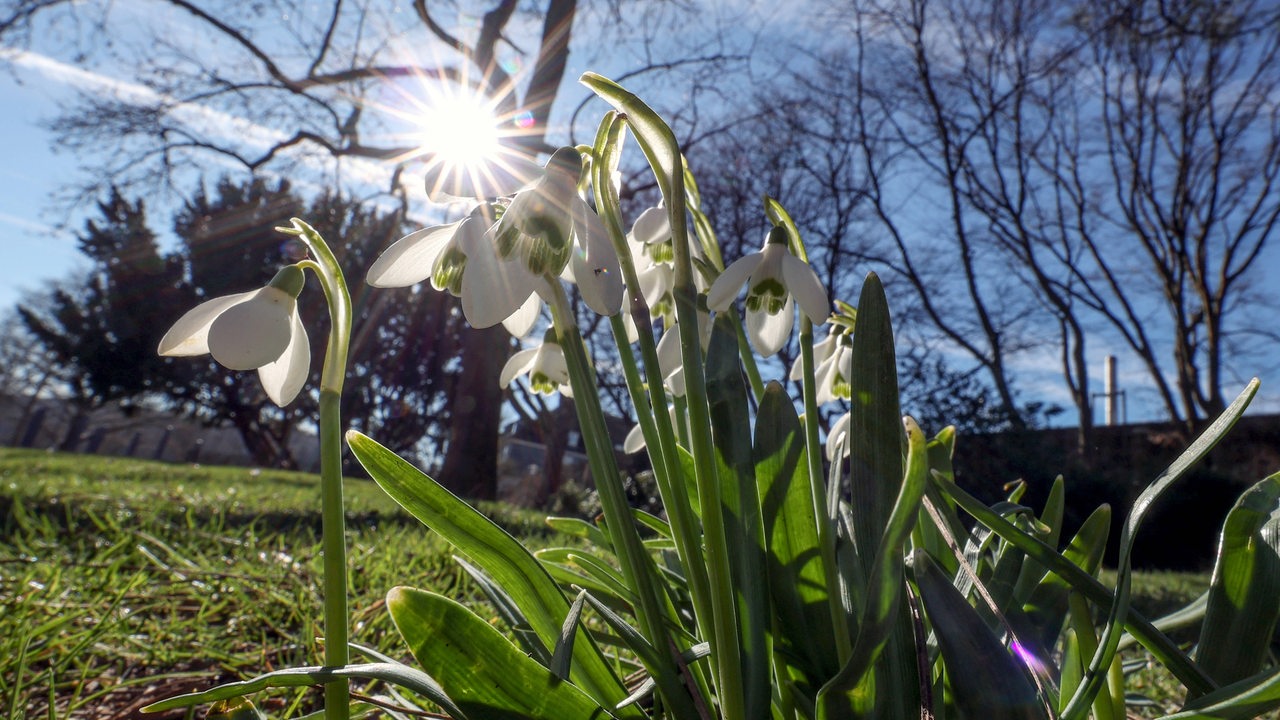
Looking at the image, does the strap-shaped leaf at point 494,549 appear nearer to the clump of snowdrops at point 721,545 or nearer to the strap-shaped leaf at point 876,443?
the clump of snowdrops at point 721,545

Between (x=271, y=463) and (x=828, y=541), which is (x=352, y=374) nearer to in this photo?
(x=271, y=463)

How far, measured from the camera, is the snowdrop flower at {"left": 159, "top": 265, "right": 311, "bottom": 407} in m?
0.73

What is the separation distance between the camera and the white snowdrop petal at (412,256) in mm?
812

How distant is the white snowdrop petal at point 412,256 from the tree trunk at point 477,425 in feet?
24.3

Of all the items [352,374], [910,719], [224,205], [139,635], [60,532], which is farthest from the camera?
[224,205]

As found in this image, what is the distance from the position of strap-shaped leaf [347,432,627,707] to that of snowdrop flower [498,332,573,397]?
1.04 ft

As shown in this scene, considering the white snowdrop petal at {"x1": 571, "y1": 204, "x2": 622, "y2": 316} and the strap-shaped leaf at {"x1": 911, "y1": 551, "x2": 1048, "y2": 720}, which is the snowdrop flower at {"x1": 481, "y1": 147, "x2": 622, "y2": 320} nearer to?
the white snowdrop petal at {"x1": 571, "y1": 204, "x2": 622, "y2": 316}

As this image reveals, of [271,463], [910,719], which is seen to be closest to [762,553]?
[910,719]

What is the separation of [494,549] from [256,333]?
335mm

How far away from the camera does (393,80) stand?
10.5m

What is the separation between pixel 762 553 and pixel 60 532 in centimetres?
316

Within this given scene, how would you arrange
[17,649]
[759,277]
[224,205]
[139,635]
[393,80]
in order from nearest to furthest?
[759,277]
[17,649]
[139,635]
[393,80]
[224,205]

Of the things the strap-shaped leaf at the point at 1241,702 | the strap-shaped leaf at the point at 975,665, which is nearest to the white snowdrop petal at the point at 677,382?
the strap-shaped leaf at the point at 975,665

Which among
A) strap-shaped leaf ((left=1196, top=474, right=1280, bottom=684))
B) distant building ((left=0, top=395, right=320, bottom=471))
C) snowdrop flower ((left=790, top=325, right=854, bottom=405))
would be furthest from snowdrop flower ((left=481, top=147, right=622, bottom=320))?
→ distant building ((left=0, top=395, right=320, bottom=471))
